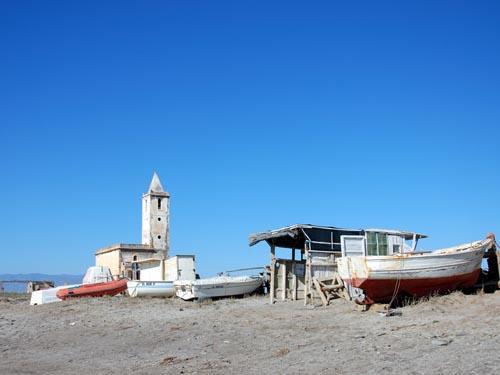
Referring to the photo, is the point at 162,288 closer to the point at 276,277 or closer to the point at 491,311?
the point at 276,277

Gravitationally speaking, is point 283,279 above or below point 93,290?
above

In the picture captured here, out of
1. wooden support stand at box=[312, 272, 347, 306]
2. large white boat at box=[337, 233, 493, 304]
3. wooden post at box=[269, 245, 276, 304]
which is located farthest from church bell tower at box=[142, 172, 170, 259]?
large white boat at box=[337, 233, 493, 304]

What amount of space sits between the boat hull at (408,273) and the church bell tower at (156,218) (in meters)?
40.8

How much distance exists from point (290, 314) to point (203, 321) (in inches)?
108

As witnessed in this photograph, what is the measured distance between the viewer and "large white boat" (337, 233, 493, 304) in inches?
677

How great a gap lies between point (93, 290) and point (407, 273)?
19.3 meters

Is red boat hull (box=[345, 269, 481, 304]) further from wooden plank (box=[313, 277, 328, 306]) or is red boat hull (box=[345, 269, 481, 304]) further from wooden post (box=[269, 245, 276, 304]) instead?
wooden post (box=[269, 245, 276, 304])

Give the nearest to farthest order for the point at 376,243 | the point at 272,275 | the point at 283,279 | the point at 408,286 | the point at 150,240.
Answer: the point at 408,286
the point at 376,243
the point at 272,275
the point at 283,279
the point at 150,240

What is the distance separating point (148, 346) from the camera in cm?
1521

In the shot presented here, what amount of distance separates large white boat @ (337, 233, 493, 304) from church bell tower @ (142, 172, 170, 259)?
40.7 meters

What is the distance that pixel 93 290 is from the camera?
1235 inches

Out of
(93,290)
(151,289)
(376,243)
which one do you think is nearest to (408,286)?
(376,243)

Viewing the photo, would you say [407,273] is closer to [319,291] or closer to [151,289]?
[319,291]

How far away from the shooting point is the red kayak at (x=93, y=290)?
30.4m
